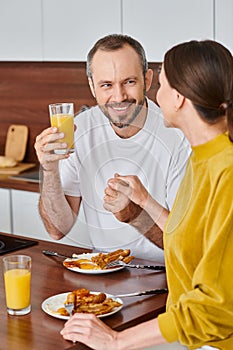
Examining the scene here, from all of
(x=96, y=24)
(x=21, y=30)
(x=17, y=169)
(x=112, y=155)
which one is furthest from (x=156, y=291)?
(x=21, y=30)

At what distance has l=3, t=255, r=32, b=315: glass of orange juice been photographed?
186cm

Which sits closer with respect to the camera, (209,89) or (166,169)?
(209,89)

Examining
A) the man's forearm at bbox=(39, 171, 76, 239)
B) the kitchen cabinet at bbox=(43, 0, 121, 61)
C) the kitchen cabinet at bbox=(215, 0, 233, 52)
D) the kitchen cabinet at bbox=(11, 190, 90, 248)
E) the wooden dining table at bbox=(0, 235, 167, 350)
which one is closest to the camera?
the wooden dining table at bbox=(0, 235, 167, 350)

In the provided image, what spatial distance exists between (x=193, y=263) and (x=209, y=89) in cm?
39

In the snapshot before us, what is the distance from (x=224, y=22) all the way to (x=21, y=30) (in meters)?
1.24

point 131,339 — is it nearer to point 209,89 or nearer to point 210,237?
point 210,237

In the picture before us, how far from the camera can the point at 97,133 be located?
232cm

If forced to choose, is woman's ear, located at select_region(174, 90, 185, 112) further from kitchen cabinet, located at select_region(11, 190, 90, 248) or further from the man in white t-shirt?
kitchen cabinet, located at select_region(11, 190, 90, 248)

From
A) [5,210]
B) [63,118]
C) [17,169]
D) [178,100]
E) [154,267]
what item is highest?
[178,100]

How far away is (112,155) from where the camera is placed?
2207mm

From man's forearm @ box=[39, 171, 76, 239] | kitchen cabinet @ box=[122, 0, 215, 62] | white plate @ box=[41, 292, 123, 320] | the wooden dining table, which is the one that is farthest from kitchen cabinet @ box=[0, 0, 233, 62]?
white plate @ box=[41, 292, 123, 320]

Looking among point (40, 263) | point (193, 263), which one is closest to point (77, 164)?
point (40, 263)

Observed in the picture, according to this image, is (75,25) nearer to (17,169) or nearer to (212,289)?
(17,169)

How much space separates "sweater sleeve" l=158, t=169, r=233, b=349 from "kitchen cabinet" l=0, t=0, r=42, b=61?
7.86 feet
